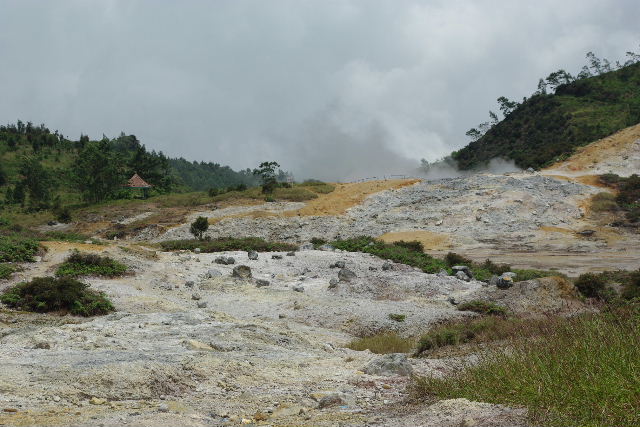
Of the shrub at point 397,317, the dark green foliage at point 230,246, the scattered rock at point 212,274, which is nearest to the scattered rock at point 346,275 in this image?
the scattered rock at point 212,274

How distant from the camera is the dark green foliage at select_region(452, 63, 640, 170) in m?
73.2

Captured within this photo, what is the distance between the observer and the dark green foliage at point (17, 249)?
17572mm

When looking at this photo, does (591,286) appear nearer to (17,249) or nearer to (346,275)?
(346,275)

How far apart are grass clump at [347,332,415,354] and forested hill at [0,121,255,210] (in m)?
52.4

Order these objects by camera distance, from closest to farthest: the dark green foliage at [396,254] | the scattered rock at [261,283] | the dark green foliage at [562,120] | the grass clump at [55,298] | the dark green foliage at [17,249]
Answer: the grass clump at [55,298], the dark green foliage at [17,249], the scattered rock at [261,283], the dark green foliage at [396,254], the dark green foliage at [562,120]

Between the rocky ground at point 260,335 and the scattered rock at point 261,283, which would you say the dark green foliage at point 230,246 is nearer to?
the rocky ground at point 260,335

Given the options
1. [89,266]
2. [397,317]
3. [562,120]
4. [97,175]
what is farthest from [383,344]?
[562,120]

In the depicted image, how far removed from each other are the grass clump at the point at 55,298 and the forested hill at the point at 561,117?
59146mm

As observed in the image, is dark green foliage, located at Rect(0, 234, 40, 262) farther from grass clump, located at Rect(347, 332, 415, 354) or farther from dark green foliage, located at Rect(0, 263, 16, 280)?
grass clump, located at Rect(347, 332, 415, 354)

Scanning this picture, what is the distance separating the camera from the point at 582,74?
101375mm

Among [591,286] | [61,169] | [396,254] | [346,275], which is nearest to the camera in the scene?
[591,286]

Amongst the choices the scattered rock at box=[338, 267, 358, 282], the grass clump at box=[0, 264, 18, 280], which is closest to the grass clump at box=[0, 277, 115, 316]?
the grass clump at box=[0, 264, 18, 280]

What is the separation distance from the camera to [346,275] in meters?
19.1

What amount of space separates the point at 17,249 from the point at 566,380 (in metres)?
18.3
